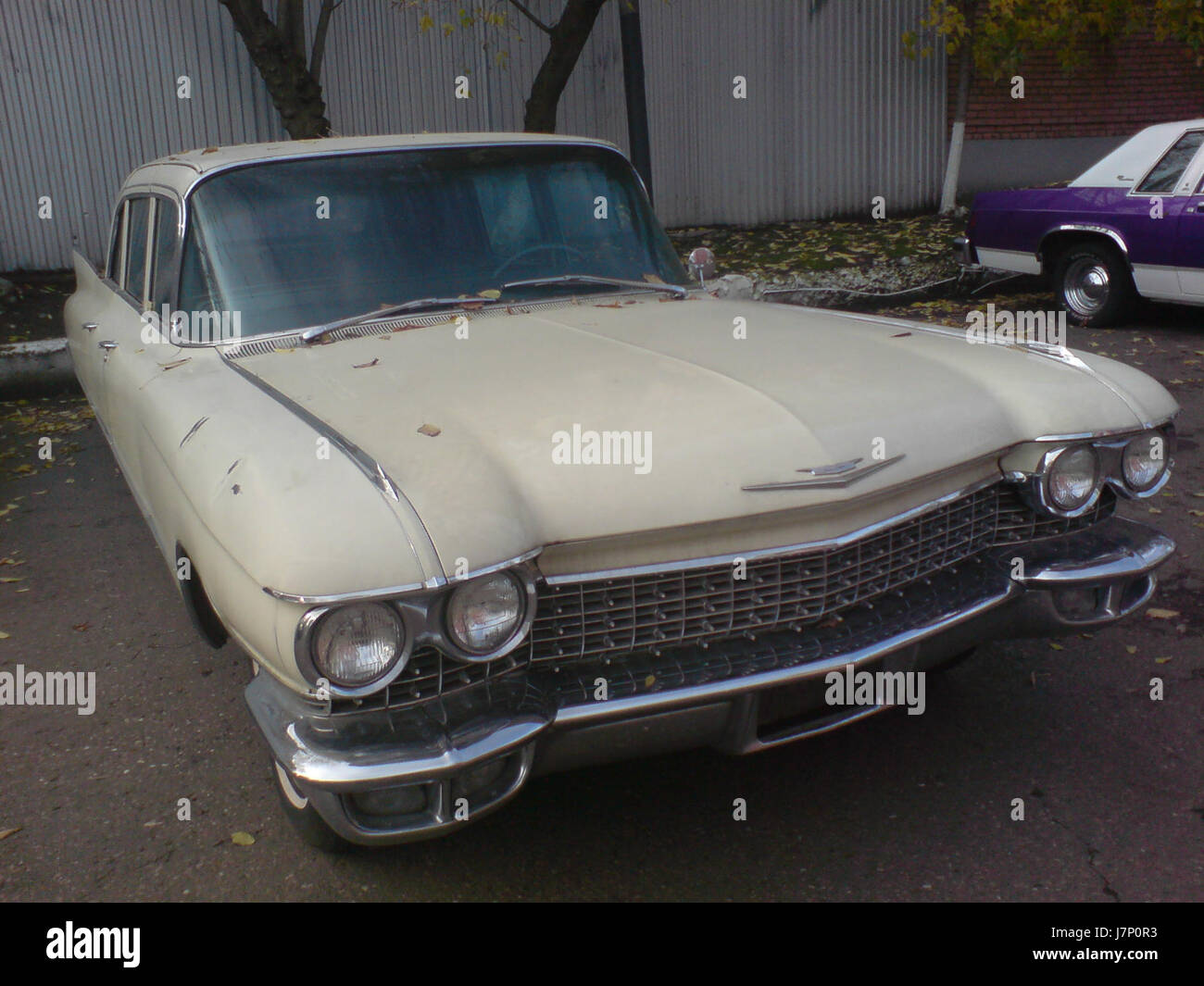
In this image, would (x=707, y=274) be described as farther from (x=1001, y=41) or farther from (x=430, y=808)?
(x=1001, y=41)

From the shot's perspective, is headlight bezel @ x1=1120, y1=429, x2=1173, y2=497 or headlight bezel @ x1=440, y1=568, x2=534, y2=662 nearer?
headlight bezel @ x1=440, y1=568, x2=534, y2=662

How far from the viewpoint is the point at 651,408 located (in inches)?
97.6

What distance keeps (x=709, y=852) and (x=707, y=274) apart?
2.18 meters

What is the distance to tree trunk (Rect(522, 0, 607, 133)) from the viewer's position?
979cm

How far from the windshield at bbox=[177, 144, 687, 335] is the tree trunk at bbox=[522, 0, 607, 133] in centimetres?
649

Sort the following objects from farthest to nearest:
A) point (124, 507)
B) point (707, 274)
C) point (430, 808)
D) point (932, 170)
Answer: point (932, 170) → point (124, 507) → point (707, 274) → point (430, 808)

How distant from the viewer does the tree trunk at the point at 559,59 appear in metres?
9.79

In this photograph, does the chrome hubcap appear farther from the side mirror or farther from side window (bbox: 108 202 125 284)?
side window (bbox: 108 202 125 284)

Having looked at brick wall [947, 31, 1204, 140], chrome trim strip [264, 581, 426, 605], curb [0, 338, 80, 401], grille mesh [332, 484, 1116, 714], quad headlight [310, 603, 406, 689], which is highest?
brick wall [947, 31, 1204, 140]

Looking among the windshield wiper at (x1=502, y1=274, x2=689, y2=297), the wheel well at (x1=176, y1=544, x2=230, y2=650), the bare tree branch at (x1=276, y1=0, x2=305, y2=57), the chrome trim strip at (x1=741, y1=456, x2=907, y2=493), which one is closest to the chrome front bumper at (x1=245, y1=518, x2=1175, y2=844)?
the chrome trim strip at (x1=741, y1=456, x2=907, y2=493)

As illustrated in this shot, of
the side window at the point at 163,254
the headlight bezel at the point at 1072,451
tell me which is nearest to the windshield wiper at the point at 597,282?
the side window at the point at 163,254
